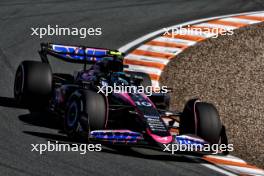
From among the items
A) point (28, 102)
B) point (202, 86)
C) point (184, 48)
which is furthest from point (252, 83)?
point (28, 102)

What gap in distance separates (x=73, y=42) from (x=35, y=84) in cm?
559

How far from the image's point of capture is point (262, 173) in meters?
10.3

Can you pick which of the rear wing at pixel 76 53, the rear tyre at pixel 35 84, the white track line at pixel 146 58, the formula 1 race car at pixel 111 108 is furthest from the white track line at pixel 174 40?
the rear tyre at pixel 35 84

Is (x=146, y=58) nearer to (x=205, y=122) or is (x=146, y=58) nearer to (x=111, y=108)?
(x=111, y=108)

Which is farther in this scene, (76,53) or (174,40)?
(174,40)

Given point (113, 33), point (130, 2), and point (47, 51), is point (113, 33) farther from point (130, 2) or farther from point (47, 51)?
point (47, 51)

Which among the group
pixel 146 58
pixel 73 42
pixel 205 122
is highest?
pixel 73 42

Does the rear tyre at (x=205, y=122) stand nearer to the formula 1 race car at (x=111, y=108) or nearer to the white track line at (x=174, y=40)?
the formula 1 race car at (x=111, y=108)

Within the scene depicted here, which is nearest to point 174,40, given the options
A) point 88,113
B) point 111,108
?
point 111,108

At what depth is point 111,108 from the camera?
35.2 feet

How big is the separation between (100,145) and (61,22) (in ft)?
27.4

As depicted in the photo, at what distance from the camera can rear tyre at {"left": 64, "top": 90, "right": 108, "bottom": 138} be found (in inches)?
390

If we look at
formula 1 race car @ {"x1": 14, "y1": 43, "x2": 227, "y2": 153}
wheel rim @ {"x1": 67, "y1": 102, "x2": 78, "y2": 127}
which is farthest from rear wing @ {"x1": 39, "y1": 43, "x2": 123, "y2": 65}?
wheel rim @ {"x1": 67, "y1": 102, "x2": 78, "y2": 127}

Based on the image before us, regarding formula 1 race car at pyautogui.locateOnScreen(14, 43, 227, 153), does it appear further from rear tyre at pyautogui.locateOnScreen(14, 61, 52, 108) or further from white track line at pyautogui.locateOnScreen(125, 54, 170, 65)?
white track line at pyautogui.locateOnScreen(125, 54, 170, 65)
